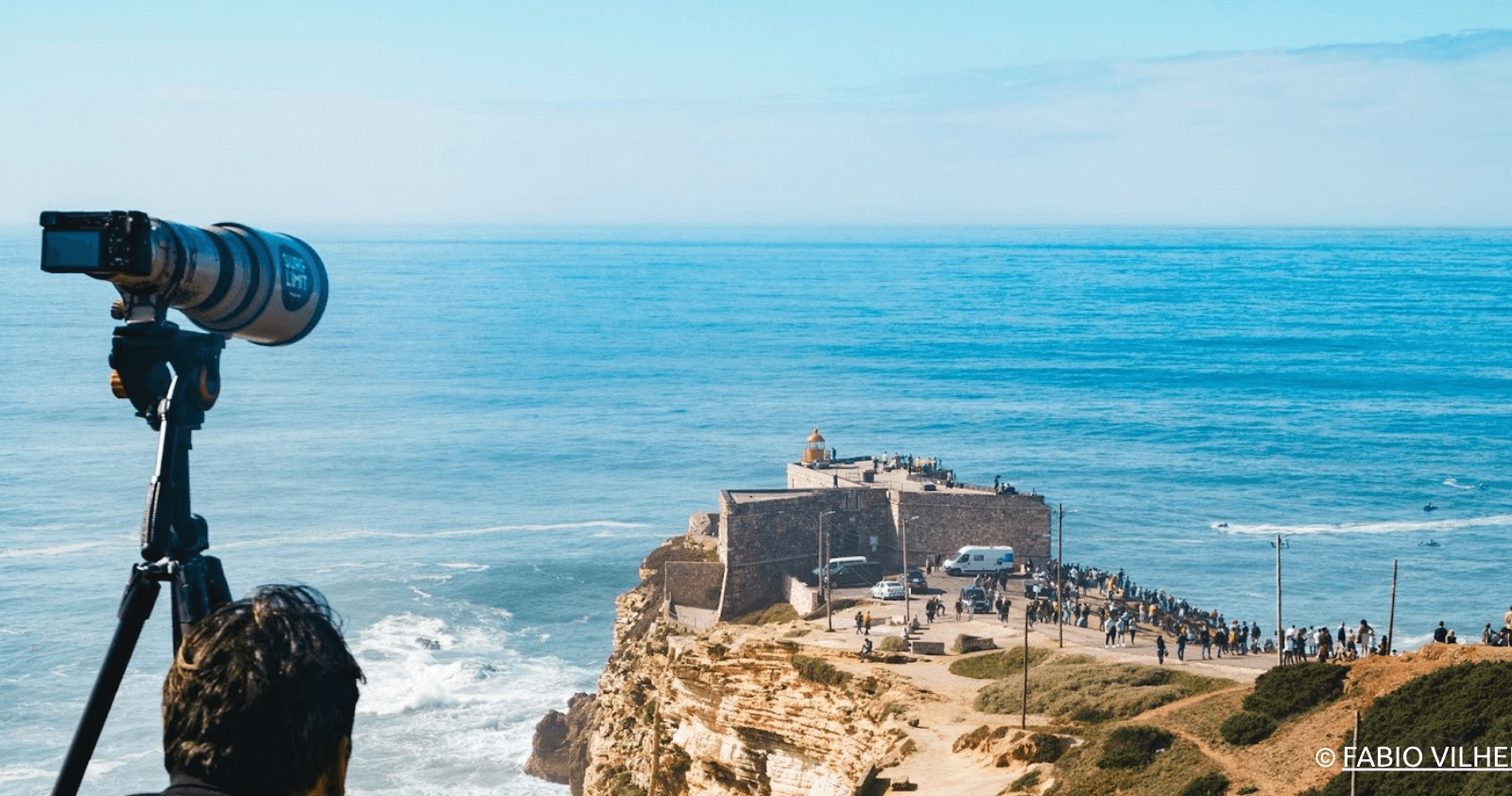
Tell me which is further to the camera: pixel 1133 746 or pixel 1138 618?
pixel 1138 618

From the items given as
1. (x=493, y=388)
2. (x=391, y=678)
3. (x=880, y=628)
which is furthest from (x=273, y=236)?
(x=493, y=388)

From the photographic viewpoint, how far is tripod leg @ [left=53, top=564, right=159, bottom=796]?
435 cm

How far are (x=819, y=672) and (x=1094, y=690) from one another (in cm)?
613

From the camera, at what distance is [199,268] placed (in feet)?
17.7

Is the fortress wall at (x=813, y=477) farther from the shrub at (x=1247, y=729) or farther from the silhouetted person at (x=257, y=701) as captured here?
the silhouetted person at (x=257, y=701)

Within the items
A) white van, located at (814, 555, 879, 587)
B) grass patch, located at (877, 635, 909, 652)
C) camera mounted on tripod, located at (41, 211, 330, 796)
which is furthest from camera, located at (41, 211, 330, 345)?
white van, located at (814, 555, 879, 587)

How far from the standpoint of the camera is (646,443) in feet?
328

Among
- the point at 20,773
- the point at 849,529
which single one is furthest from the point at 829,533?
the point at 20,773

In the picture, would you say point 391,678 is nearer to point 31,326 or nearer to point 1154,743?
point 1154,743

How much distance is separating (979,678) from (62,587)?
43987mm

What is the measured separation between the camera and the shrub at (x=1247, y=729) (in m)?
26.0

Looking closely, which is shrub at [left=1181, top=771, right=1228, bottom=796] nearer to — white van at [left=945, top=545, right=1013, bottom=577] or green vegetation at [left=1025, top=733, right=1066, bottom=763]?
green vegetation at [left=1025, top=733, right=1066, bottom=763]

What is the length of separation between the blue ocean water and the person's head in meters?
43.9

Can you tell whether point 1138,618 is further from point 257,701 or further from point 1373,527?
point 257,701
